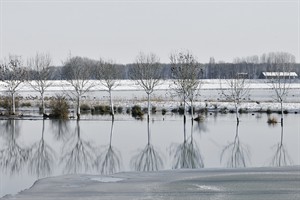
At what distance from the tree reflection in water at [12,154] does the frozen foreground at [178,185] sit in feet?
10.7

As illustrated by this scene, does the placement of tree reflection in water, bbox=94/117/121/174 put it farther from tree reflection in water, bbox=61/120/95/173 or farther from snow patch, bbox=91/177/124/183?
snow patch, bbox=91/177/124/183

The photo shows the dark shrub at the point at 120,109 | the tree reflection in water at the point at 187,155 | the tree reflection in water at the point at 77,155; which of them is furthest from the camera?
the dark shrub at the point at 120,109

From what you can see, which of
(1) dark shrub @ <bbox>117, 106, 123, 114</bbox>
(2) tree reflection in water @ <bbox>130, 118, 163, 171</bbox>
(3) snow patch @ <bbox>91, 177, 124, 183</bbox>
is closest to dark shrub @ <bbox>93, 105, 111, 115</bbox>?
(1) dark shrub @ <bbox>117, 106, 123, 114</bbox>

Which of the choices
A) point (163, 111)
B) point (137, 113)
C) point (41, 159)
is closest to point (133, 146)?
point (41, 159)

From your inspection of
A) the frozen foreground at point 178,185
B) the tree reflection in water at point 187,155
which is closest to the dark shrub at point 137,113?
the tree reflection in water at point 187,155

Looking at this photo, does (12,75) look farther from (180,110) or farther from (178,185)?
(178,185)

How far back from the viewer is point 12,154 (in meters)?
22.1

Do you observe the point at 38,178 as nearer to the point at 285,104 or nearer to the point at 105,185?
the point at 105,185

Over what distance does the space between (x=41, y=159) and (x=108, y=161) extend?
2.75m

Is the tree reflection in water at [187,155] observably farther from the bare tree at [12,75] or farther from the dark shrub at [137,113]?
the bare tree at [12,75]

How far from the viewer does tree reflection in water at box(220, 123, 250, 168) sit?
65.8 feet

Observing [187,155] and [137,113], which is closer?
[187,155]

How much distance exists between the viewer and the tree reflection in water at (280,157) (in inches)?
789

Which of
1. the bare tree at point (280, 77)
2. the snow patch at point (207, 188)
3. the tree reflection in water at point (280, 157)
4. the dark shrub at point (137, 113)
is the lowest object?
the snow patch at point (207, 188)
